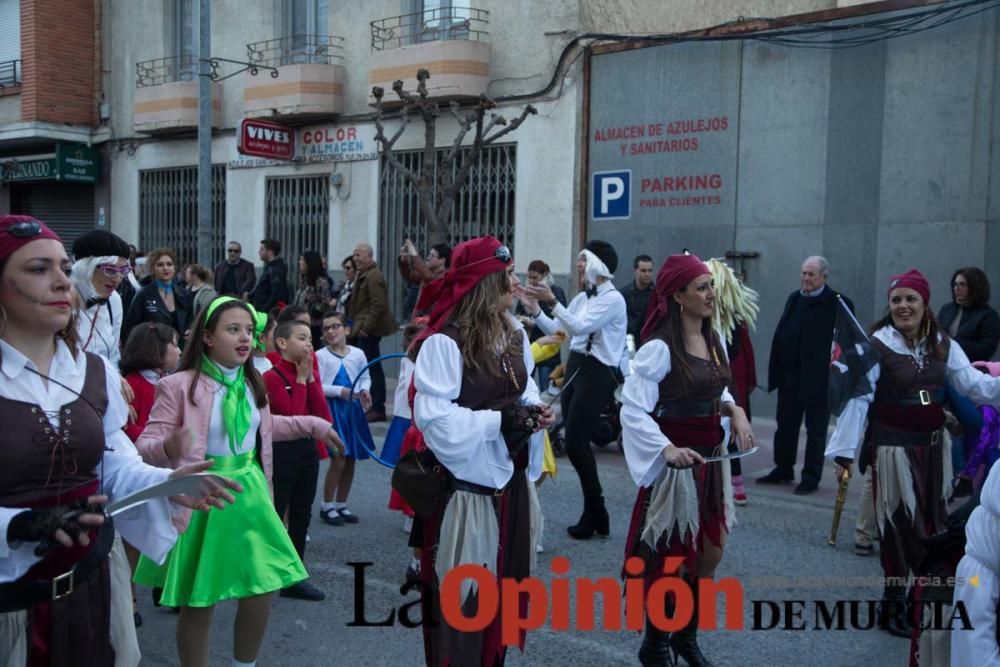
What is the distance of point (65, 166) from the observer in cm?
1898

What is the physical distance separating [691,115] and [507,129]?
93.8 inches

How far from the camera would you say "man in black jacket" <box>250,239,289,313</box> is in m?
13.6

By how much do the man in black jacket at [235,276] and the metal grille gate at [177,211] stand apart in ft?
10.1

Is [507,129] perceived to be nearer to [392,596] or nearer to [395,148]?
[395,148]

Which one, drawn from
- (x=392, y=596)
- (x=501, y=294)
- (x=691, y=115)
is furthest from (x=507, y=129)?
(x=501, y=294)

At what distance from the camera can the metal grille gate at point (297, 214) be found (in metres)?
16.3

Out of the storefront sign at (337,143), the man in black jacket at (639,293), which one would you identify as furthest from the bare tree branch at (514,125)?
the man in black jacket at (639,293)

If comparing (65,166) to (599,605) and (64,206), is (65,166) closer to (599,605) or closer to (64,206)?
(64,206)

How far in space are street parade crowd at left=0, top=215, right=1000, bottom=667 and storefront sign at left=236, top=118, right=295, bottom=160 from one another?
30.0ft

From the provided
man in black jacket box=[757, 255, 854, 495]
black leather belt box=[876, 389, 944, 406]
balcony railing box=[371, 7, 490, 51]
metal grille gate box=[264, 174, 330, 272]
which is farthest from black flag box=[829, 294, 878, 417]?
metal grille gate box=[264, 174, 330, 272]

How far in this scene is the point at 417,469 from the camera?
379 cm

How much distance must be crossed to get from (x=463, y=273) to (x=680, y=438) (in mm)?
1359

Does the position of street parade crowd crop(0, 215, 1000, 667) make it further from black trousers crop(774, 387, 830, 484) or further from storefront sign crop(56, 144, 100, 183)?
storefront sign crop(56, 144, 100, 183)

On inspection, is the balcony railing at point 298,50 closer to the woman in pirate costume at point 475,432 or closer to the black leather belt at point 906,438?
the black leather belt at point 906,438
